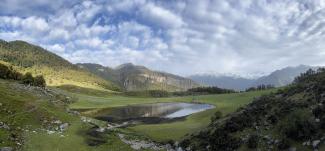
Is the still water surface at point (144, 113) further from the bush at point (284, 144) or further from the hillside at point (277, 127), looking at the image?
the bush at point (284, 144)

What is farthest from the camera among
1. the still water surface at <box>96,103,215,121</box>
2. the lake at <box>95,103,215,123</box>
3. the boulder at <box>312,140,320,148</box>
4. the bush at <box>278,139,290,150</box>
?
the still water surface at <box>96,103,215,121</box>

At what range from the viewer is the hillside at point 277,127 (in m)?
39.4

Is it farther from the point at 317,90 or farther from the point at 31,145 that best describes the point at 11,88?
the point at 317,90

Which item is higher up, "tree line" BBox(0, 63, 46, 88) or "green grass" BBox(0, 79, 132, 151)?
"tree line" BBox(0, 63, 46, 88)

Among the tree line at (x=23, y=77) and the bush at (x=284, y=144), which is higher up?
the tree line at (x=23, y=77)

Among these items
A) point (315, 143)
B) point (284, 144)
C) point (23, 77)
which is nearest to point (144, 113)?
point (23, 77)

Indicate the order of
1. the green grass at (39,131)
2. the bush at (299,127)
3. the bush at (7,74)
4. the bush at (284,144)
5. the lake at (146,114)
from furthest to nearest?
the bush at (7,74), the lake at (146,114), the green grass at (39,131), the bush at (284,144), the bush at (299,127)

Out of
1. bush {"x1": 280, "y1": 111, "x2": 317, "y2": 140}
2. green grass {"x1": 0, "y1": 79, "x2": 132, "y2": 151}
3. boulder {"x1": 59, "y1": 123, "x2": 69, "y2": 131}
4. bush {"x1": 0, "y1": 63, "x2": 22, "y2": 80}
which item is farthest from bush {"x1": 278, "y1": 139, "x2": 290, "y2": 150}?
bush {"x1": 0, "y1": 63, "x2": 22, "y2": 80}

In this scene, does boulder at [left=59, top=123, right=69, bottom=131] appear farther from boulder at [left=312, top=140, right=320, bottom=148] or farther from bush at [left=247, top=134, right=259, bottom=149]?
boulder at [left=312, top=140, right=320, bottom=148]

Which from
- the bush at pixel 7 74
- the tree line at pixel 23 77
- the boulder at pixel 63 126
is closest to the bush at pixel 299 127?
the boulder at pixel 63 126

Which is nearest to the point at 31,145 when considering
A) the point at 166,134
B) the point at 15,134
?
the point at 15,134

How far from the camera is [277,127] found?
4500 centimetres

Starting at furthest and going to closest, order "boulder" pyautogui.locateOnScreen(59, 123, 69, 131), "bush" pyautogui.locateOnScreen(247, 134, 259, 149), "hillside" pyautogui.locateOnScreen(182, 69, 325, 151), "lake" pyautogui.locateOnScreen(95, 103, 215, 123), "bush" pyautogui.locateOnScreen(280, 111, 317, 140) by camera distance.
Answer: "lake" pyautogui.locateOnScreen(95, 103, 215, 123) → "boulder" pyautogui.locateOnScreen(59, 123, 69, 131) → "bush" pyautogui.locateOnScreen(247, 134, 259, 149) → "hillside" pyautogui.locateOnScreen(182, 69, 325, 151) → "bush" pyautogui.locateOnScreen(280, 111, 317, 140)

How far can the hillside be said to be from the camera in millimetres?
39438
